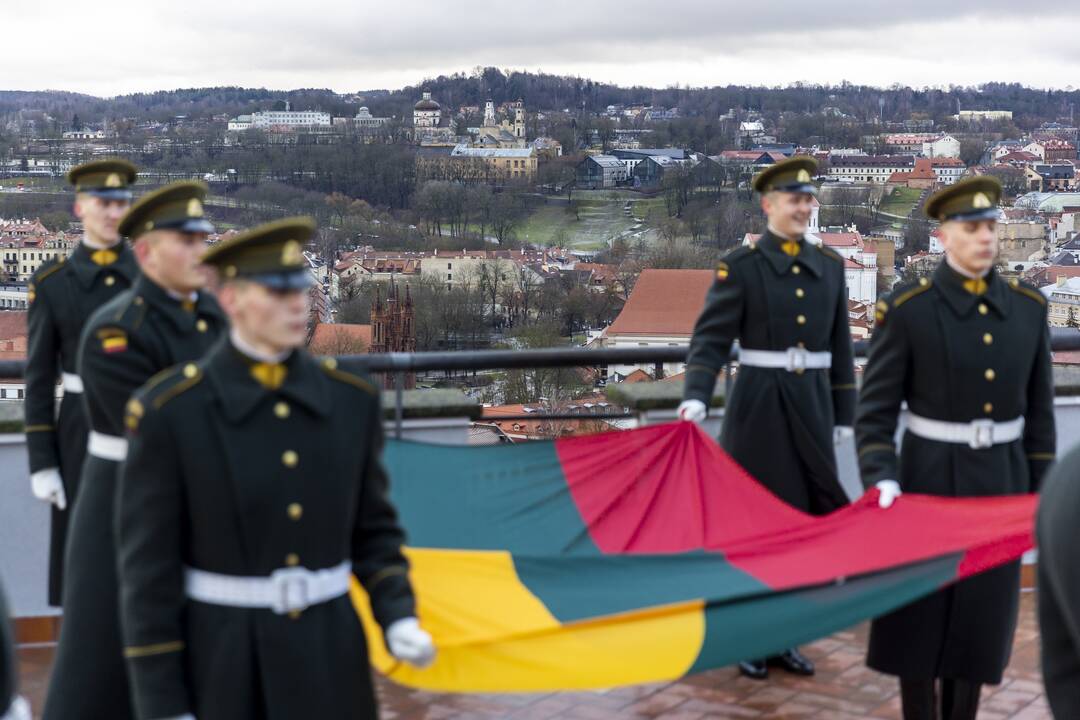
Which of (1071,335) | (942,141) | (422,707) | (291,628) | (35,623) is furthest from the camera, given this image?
(942,141)

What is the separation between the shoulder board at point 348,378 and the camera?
2.94 meters

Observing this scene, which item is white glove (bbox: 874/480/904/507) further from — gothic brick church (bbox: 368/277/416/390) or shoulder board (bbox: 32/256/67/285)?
gothic brick church (bbox: 368/277/416/390)

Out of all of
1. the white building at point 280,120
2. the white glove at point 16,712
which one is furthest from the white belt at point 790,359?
the white building at point 280,120

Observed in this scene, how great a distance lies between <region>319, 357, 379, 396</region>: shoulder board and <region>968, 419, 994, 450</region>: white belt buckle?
1.88m

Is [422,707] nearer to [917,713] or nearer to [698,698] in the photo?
[698,698]

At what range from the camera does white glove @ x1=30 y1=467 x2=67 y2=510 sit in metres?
4.49

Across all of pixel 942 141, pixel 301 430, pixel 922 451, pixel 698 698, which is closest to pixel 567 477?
pixel 698 698

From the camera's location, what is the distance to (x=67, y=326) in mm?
4605

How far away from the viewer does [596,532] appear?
480 centimetres

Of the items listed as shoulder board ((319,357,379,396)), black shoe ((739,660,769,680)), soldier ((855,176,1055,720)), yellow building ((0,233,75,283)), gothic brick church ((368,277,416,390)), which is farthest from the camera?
yellow building ((0,233,75,283))

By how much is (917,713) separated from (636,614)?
1021 mm

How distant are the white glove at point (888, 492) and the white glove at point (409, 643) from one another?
166 cm

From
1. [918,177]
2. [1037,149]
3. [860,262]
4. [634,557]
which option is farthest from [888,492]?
[1037,149]

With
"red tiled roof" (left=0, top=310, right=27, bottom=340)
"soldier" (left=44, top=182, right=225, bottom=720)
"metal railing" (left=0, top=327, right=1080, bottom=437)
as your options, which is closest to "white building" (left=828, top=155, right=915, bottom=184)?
"red tiled roof" (left=0, top=310, right=27, bottom=340)
